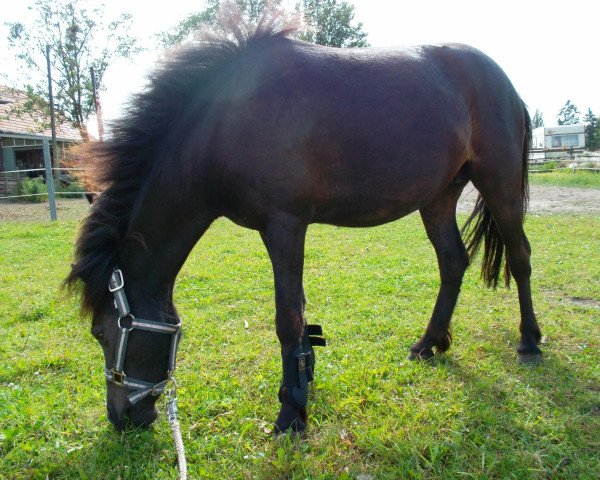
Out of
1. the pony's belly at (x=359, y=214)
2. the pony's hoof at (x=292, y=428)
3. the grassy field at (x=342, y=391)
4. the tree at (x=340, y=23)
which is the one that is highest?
the tree at (x=340, y=23)

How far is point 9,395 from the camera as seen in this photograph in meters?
2.87

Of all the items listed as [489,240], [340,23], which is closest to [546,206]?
[489,240]

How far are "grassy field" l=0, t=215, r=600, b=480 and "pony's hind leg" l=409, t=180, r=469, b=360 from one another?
25 cm

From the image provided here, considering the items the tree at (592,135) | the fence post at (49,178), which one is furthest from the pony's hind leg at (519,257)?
the tree at (592,135)

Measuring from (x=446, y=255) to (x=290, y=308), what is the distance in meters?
1.74

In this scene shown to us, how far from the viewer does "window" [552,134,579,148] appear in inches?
1790

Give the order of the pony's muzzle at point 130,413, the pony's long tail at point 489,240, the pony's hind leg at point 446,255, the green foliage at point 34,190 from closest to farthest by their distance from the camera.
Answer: the pony's muzzle at point 130,413 < the pony's hind leg at point 446,255 < the pony's long tail at point 489,240 < the green foliage at point 34,190

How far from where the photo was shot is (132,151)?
7.91 feet

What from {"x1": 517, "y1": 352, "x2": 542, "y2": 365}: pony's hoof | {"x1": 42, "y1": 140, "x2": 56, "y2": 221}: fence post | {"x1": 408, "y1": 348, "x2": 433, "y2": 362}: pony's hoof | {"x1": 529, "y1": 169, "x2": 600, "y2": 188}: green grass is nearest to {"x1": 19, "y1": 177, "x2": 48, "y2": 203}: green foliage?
{"x1": 42, "y1": 140, "x2": 56, "y2": 221}: fence post

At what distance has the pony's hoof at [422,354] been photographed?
3359mm

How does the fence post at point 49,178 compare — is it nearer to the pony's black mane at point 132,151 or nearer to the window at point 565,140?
the pony's black mane at point 132,151

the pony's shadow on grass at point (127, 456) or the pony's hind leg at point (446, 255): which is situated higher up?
the pony's hind leg at point (446, 255)

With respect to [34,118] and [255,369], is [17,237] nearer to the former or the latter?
Answer: [255,369]

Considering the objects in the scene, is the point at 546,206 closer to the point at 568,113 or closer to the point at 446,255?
the point at 446,255
